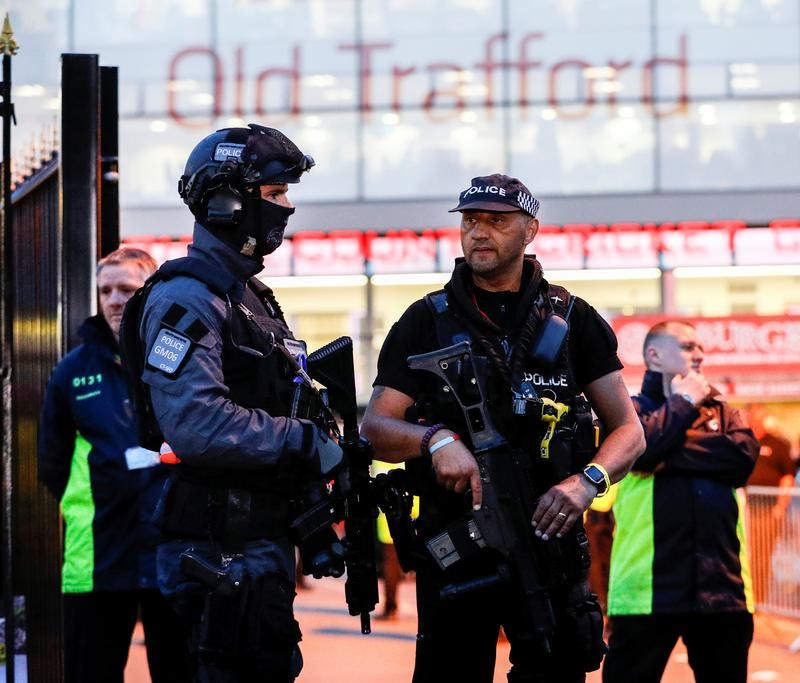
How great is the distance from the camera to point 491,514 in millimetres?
4551

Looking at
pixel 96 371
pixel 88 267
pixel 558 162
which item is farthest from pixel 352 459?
pixel 558 162

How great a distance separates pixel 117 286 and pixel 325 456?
1.82 m

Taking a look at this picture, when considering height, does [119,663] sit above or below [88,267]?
below

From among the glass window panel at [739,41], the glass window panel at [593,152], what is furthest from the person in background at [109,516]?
the glass window panel at [739,41]

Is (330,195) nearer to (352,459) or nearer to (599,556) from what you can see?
(599,556)

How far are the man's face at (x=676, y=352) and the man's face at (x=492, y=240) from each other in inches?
72.5

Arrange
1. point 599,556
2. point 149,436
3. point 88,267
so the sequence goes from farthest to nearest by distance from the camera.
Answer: point 599,556 → point 88,267 → point 149,436

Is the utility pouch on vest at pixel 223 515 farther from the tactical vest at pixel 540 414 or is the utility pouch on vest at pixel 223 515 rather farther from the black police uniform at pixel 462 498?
the tactical vest at pixel 540 414

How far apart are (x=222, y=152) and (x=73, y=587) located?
206cm

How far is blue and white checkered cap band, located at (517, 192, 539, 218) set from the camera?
4.90 metres

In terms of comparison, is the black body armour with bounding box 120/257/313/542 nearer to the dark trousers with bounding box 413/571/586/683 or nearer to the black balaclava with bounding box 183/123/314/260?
the black balaclava with bounding box 183/123/314/260

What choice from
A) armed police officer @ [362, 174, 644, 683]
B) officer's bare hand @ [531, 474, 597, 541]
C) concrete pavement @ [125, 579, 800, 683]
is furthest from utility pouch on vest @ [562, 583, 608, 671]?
concrete pavement @ [125, 579, 800, 683]

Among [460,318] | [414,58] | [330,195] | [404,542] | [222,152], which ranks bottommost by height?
[404,542]

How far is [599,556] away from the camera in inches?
446
